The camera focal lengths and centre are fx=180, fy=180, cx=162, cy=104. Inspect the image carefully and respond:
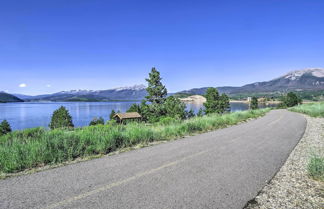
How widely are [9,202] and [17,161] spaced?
2.31 meters

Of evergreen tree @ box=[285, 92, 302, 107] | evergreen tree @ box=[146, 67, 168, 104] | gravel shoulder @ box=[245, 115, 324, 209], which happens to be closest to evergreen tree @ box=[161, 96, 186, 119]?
evergreen tree @ box=[146, 67, 168, 104]

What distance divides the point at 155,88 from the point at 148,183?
4178cm

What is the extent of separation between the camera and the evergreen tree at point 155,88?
4544cm

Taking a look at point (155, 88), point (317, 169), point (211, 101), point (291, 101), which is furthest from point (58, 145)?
point (291, 101)

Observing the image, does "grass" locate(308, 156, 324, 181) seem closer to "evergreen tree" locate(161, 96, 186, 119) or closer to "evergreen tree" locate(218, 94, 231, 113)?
"evergreen tree" locate(161, 96, 186, 119)

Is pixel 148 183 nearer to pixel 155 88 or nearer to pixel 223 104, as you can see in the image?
pixel 155 88

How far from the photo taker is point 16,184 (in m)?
3.97

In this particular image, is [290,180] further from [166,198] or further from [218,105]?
[218,105]

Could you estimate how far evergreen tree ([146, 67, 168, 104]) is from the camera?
45438 mm

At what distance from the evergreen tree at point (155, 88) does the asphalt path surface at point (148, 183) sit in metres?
39.4

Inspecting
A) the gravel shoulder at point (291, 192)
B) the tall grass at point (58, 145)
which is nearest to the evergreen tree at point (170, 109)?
the tall grass at point (58, 145)

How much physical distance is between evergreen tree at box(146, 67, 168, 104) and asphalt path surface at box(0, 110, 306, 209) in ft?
129

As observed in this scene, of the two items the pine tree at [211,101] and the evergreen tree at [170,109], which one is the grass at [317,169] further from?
the pine tree at [211,101]

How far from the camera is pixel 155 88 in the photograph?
45.3 metres
